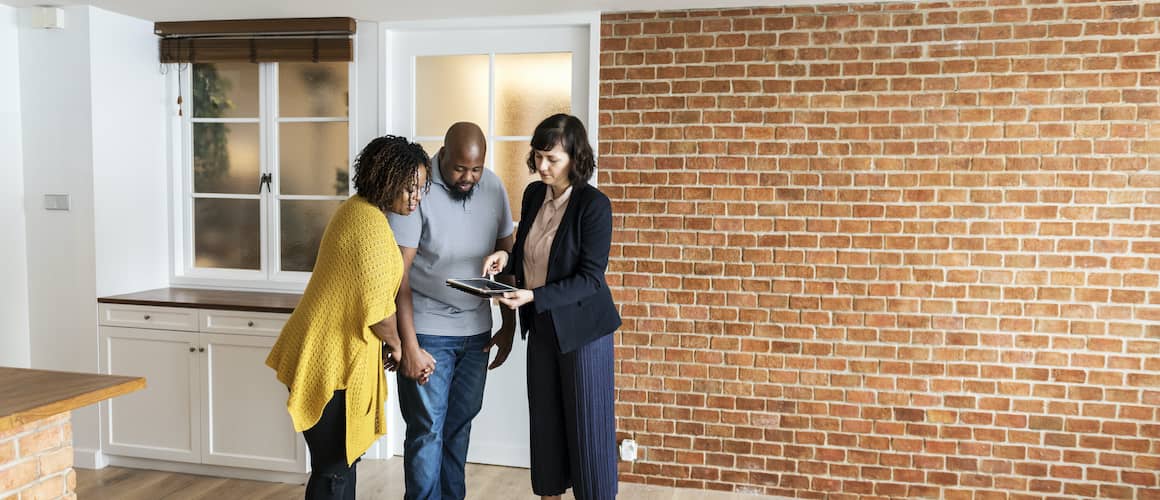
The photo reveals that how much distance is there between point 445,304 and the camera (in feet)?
8.64

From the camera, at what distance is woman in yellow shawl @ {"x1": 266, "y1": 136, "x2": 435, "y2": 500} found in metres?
2.20

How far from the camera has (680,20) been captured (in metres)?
3.54

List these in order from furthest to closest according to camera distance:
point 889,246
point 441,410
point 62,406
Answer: point 889,246 → point 441,410 → point 62,406

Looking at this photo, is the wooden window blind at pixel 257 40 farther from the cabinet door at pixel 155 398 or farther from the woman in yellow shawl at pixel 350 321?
the woman in yellow shawl at pixel 350 321

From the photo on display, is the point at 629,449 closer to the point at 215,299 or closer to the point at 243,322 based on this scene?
the point at 243,322

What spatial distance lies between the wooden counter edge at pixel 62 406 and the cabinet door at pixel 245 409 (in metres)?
1.51

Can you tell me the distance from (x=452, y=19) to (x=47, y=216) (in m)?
2.16

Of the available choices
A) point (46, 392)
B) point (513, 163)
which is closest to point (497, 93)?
point (513, 163)

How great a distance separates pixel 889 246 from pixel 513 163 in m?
1.75

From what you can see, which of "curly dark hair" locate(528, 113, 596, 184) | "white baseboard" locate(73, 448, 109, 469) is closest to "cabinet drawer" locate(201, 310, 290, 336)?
"white baseboard" locate(73, 448, 109, 469)

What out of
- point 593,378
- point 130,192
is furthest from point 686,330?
point 130,192

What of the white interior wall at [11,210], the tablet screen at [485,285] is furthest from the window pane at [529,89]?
the white interior wall at [11,210]

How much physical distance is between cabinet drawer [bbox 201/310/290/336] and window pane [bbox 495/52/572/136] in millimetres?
1354

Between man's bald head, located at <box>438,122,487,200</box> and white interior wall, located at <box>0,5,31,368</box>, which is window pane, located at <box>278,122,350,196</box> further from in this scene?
man's bald head, located at <box>438,122,487,200</box>
